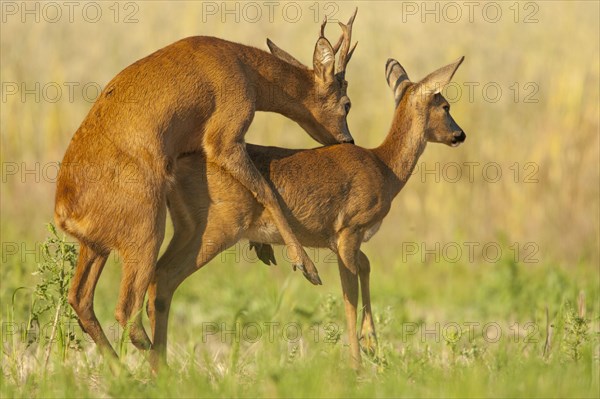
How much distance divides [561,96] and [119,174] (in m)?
7.40

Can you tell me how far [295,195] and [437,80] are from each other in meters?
1.47

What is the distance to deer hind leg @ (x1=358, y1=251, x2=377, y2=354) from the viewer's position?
25.5 feet

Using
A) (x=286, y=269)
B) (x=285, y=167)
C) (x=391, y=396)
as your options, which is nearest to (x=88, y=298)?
(x=285, y=167)

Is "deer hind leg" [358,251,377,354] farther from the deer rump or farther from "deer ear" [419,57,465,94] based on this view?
"deer ear" [419,57,465,94]

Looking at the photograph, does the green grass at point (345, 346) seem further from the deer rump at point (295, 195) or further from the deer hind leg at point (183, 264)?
the deer rump at point (295, 195)

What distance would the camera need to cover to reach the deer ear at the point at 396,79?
28.6 feet

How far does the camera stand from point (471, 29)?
14219 mm

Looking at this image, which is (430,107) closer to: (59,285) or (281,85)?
(281,85)

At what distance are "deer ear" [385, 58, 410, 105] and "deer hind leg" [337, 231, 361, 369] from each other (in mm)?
1319

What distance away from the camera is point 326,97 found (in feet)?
26.8

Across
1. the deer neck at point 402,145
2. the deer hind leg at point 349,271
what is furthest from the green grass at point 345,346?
the deer neck at point 402,145

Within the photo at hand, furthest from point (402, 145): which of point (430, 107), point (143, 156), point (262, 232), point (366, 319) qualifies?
point (143, 156)

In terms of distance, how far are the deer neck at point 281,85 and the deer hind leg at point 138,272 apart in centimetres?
133

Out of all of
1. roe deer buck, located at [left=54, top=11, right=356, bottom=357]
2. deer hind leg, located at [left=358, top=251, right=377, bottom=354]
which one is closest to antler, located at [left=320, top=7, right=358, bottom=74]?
roe deer buck, located at [left=54, top=11, right=356, bottom=357]
